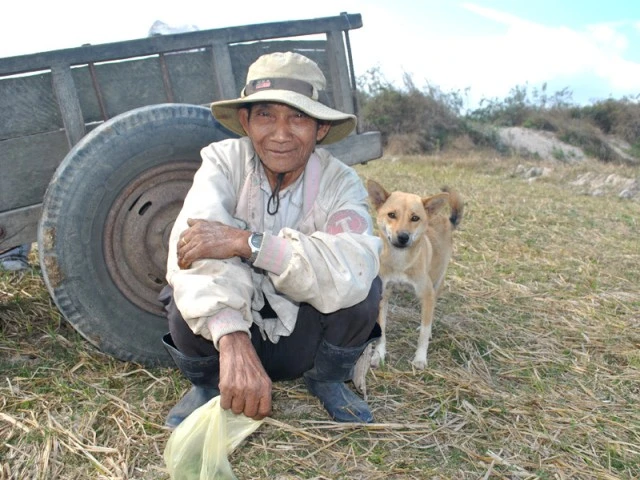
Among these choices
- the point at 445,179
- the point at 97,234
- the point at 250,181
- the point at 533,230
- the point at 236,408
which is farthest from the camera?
the point at 445,179

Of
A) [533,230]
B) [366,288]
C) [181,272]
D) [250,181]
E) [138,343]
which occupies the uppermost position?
[250,181]

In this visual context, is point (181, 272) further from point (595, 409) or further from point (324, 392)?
point (595, 409)

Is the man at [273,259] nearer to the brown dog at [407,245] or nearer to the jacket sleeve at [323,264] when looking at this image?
the jacket sleeve at [323,264]

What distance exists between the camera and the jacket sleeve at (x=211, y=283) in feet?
7.89

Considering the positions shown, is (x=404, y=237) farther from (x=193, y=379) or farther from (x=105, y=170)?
(x=105, y=170)

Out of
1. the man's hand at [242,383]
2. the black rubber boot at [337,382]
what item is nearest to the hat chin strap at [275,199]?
the black rubber boot at [337,382]

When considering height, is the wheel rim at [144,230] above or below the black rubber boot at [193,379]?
above

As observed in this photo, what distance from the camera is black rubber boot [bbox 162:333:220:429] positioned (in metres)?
2.82

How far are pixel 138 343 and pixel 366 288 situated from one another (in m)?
1.46

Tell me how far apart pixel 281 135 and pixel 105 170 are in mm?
1033

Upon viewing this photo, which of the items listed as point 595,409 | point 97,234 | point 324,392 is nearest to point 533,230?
point 595,409

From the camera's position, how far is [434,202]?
4.32m

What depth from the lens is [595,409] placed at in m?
3.38

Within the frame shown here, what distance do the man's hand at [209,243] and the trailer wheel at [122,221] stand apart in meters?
0.91
